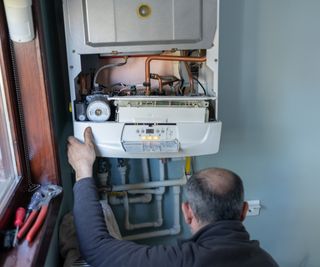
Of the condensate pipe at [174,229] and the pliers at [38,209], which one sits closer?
the pliers at [38,209]

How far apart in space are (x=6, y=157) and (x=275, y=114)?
1.18 meters

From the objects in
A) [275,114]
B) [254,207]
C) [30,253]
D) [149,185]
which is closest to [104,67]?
[149,185]

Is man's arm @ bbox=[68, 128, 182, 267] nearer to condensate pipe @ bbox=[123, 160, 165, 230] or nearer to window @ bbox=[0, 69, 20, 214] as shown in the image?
window @ bbox=[0, 69, 20, 214]

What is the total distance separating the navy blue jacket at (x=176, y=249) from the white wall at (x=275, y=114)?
30.4 inches

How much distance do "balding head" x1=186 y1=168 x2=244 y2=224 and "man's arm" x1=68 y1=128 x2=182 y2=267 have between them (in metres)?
0.13

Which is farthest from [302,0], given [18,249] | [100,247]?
[18,249]

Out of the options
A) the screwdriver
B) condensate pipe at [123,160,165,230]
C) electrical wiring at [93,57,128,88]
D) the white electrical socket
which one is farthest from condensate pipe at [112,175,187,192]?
the screwdriver

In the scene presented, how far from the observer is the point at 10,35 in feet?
3.37

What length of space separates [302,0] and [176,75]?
653 mm

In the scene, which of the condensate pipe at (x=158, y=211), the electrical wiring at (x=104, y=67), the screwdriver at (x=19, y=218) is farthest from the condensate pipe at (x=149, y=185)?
the screwdriver at (x=19, y=218)

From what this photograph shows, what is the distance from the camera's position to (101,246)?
1.00 meters

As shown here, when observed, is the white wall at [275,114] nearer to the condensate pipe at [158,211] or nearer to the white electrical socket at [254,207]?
the white electrical socket at [254,207]

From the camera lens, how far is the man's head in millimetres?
953

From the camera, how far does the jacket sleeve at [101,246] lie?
0.93 metres
